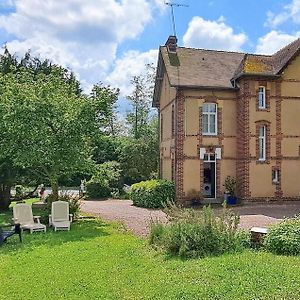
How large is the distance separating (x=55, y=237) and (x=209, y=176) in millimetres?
12681

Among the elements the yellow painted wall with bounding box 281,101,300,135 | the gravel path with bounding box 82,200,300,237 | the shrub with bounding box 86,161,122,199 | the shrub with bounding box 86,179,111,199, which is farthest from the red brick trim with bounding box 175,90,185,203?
the shrub with bounding box 86,179,111,199

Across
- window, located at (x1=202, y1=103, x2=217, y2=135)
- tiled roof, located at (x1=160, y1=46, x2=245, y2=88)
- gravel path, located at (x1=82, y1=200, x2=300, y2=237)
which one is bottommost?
gravel path, located at (x1=82, y1=200, x2=300, y2=237)

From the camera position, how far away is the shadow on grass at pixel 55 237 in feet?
40.9

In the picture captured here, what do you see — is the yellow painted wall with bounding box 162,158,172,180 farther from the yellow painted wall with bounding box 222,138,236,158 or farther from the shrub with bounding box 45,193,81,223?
the shrub with bounding box 45,193,81,223

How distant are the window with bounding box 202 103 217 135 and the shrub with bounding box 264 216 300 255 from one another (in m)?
14.0

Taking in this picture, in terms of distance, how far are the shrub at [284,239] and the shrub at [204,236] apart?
72 cm

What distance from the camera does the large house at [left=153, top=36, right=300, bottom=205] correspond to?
23.6m

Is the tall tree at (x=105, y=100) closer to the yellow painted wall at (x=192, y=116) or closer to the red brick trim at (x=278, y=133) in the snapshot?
the yellow painted wall at (x=192, y=116)

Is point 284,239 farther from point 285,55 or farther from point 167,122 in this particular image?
point 167,122

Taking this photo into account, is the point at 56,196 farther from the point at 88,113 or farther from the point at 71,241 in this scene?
the point at 71,241

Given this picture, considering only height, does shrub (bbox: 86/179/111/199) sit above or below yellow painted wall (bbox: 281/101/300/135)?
below

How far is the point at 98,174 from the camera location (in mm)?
18797

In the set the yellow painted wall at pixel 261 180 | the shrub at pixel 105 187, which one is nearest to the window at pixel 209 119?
the yellow painted wall at pixel 261 180

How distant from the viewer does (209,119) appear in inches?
955
